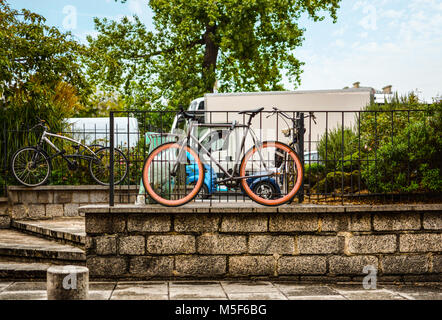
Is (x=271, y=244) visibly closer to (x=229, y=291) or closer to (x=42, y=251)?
(x=229, y=291)

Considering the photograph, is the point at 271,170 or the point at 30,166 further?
the point at 30,166

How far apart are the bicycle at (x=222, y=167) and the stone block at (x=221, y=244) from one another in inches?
19.8

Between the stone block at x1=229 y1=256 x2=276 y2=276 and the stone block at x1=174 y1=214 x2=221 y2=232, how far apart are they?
0.46m

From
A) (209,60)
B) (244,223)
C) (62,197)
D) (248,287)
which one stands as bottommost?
(248,287)

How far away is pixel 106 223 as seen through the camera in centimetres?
635

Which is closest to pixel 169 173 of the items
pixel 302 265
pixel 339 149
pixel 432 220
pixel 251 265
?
pixel 251 265

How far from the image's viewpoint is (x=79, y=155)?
10875 millimetres

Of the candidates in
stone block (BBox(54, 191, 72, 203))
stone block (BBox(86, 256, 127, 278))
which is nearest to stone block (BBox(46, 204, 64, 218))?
stone block (BBox(54, 191, 72, 203))

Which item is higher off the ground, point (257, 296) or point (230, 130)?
point (230, 130)

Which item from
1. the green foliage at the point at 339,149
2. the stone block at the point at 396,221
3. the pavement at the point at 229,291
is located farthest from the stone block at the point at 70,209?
the stone block at the point at 396,221

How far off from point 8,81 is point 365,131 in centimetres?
689

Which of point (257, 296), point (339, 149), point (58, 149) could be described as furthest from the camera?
point (58, 149)

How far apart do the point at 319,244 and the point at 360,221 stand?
567mm

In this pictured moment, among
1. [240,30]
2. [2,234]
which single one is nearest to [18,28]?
[2,234]
